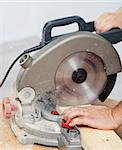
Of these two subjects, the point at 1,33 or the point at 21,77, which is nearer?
the point at 21,77

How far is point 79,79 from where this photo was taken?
3.53ft

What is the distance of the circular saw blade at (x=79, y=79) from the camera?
106 centimetres

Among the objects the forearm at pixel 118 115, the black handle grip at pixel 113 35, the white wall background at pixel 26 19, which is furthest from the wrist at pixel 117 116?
the white wall background at pixel 26 19

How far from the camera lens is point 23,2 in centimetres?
156

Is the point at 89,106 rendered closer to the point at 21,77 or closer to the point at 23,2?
the point at 21,77

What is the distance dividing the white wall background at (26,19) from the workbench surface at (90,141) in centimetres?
57

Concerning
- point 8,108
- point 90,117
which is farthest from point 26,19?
point 90,117

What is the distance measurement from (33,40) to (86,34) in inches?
24.3

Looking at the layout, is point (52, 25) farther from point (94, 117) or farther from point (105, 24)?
point (94, 117)

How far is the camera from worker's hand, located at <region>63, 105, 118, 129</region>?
1.00 metres

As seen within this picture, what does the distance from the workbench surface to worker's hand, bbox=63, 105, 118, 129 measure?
0.02m

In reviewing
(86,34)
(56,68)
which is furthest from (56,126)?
(86,34)

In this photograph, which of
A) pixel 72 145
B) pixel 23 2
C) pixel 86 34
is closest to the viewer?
pixel 72 145

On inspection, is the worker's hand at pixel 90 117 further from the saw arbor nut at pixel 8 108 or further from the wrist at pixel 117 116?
the saw arbor nut at pixel 8 108
